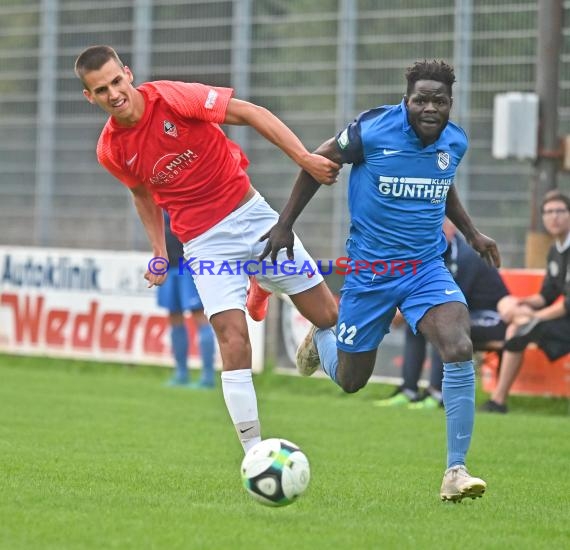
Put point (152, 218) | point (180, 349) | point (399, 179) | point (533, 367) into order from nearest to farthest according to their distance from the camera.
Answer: point (399, 179)
point (152, 218)
point (533, 367)
point (180, 349)

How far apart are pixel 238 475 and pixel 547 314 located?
17.0ft

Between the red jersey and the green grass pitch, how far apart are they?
1.48 metres

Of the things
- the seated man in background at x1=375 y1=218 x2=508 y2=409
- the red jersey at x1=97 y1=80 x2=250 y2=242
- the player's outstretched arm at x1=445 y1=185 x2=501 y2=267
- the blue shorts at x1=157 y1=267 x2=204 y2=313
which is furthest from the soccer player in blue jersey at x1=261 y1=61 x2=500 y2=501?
the blue shorts at x1=157 y1=267 x2=204 y2=313

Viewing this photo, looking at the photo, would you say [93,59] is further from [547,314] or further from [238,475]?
[547,314]

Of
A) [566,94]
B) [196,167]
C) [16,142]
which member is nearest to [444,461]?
[196,167]

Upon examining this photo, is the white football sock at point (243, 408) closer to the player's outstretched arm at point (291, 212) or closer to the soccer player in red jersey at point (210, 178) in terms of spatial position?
the soccer player in red jersey at point (210, 178)

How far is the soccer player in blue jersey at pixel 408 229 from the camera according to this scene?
275 inches

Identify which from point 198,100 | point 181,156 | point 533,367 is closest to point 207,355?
point 533,367

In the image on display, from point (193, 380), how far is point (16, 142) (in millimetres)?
5177

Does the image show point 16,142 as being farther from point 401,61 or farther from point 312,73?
point 401,61

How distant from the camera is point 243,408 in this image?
709cm

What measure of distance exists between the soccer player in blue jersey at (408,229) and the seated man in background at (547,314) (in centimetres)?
503

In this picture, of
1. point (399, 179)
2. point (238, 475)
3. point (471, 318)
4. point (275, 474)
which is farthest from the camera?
point (471, 318)

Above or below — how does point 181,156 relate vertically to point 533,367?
above
